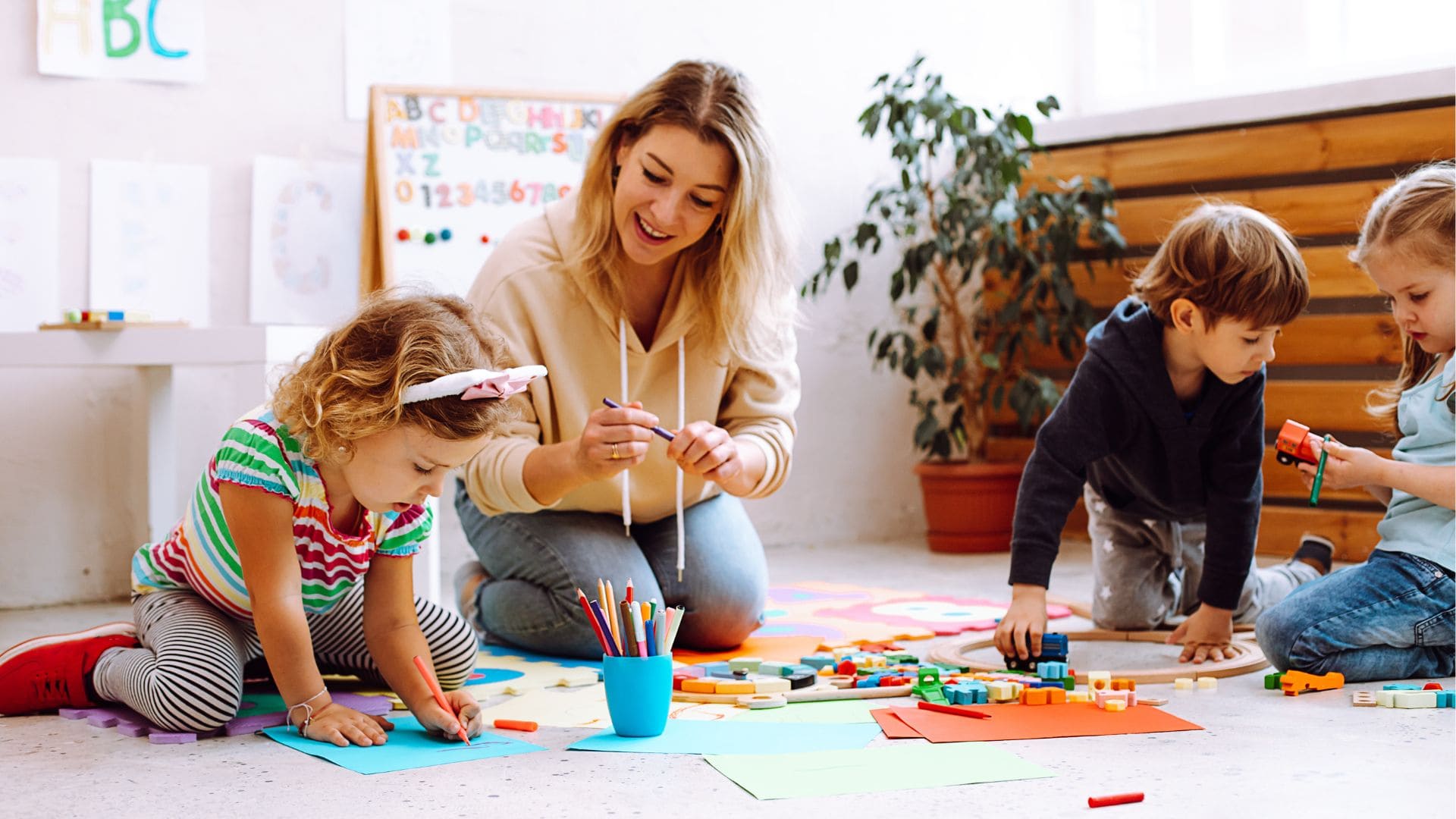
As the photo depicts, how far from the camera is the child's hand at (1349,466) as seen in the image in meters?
1.59

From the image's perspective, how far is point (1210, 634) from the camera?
1796 mm

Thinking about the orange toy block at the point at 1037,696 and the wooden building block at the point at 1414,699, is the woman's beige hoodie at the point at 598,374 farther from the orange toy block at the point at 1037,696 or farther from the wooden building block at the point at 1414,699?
the wooden building block at the point at 1414,699

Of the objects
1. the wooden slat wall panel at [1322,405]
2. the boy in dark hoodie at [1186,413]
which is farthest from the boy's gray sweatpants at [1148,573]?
the wooden slat wall panel at [1322,405]

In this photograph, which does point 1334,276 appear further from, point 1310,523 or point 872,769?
point 872,769

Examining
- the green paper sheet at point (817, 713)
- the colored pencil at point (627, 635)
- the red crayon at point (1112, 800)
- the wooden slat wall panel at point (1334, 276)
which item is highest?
the wooden slat wall panel at point (1334, 276)

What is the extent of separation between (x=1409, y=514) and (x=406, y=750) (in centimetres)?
123

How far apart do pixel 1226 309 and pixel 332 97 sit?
1732mm

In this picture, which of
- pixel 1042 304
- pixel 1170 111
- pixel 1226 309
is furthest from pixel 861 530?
pixel 1226 309

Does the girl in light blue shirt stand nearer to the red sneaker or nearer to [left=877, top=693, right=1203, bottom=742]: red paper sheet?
[left=877, top=693, right=1203, bottom=742]: red paper sheet

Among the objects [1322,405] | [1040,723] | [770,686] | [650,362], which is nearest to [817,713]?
[770,686]

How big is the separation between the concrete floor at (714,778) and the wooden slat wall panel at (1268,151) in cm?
164

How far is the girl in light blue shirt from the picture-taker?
161 centimetres

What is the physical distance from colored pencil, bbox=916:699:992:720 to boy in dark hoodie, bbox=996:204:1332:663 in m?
0.22

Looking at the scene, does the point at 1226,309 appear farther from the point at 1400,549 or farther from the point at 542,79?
the point at 542,79
